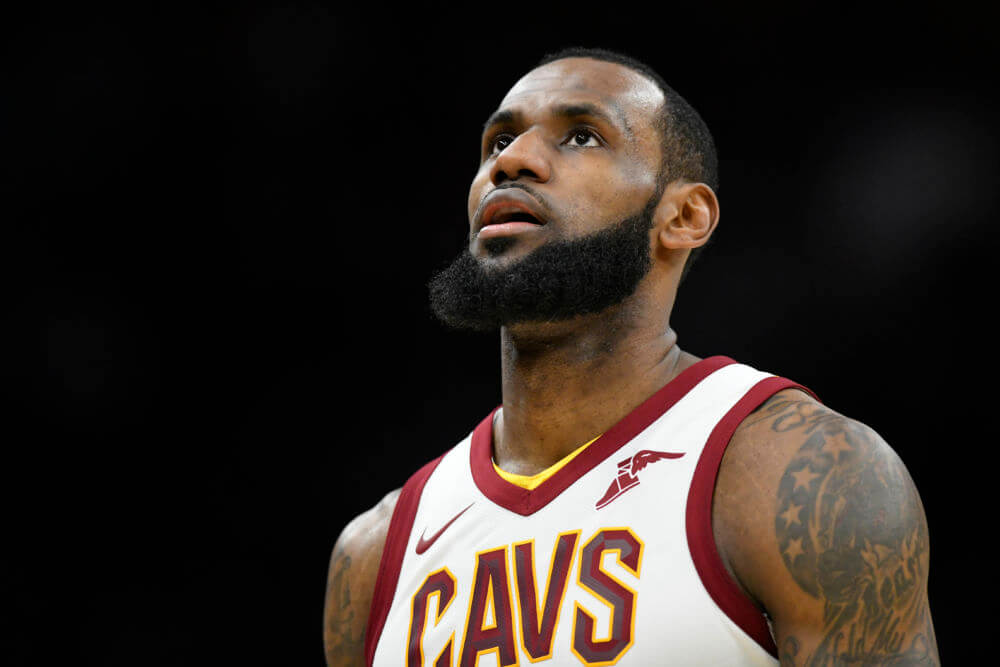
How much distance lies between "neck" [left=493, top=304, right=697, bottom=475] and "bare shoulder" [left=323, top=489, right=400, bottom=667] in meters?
0.36

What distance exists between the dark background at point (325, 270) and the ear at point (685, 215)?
2021 millimetres

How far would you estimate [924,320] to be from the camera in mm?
4227

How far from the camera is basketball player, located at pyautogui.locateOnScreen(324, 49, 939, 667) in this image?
175 cm

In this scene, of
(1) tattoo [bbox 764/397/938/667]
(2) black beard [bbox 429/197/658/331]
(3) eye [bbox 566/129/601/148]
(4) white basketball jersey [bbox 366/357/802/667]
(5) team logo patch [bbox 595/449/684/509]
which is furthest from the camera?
(3) eye [bbox 566/129/601/148]

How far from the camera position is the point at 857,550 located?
1709mm

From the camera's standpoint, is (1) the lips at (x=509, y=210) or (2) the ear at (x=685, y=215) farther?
(2) the ear at (x=685, y=215)

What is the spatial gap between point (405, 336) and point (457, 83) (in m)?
1.20

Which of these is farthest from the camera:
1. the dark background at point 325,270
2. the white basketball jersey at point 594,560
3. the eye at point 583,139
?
the dark background at point 325,270

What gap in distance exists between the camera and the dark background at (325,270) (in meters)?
4.30

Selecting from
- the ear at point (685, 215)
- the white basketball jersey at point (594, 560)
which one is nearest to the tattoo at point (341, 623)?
the white basketball jersey at point (594, 560)

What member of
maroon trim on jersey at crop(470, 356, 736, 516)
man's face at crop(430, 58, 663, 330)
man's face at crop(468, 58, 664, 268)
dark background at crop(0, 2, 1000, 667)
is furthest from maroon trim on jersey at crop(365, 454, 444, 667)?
dark background at crop(0, 2, 1000, 667)

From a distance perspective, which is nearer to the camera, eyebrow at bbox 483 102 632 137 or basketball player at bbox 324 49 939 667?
basketball player at bbox 324 49 939 667

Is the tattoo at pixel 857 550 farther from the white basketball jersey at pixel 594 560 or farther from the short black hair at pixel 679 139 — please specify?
the short black hair at pixel 679 139

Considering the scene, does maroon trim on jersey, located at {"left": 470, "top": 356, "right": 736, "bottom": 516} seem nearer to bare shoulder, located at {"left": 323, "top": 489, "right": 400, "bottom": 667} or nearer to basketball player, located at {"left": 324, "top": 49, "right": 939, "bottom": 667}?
basketball player, located at {"left": 324, "top": 49, "right": 939, "bottom": 667}
